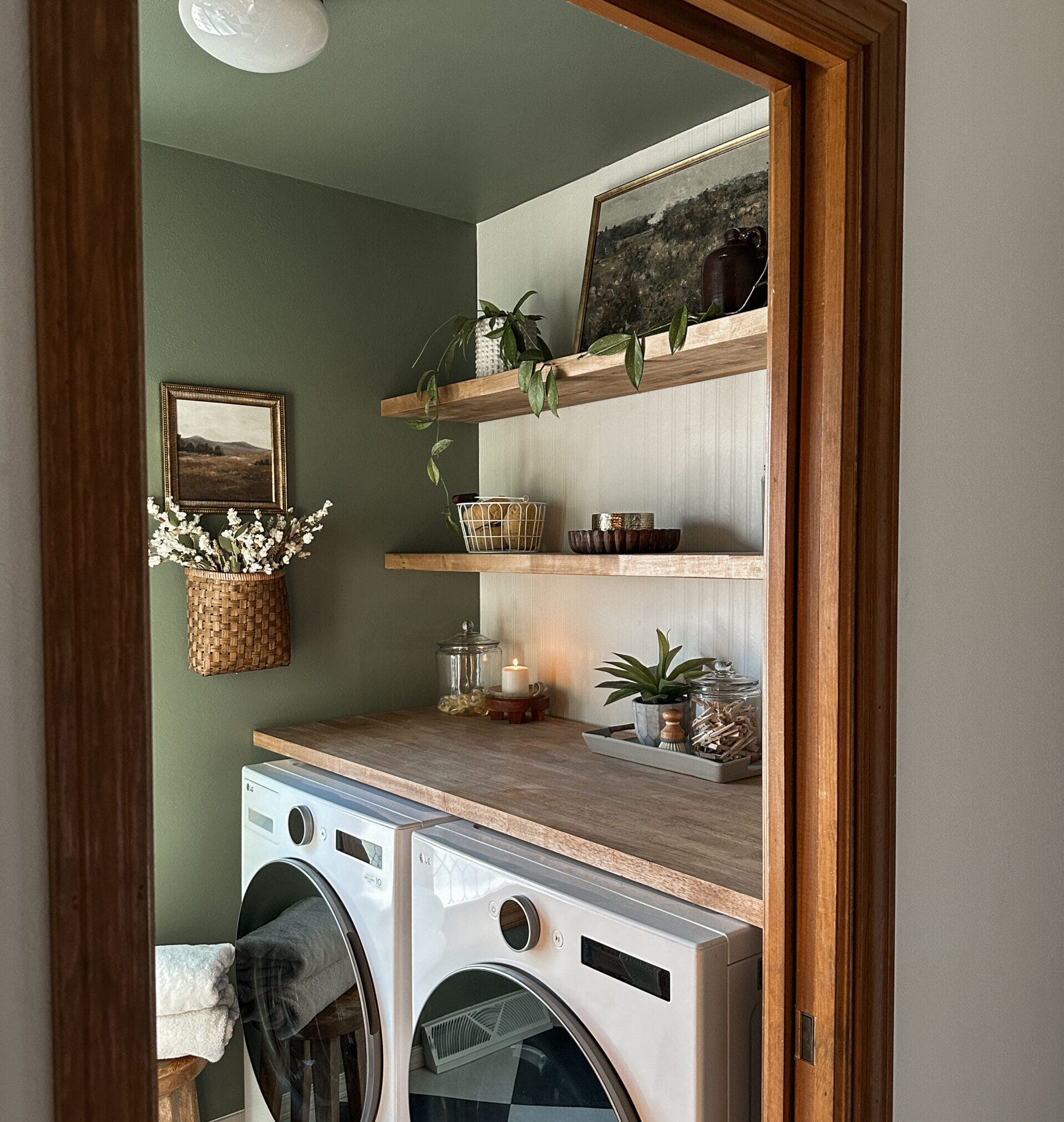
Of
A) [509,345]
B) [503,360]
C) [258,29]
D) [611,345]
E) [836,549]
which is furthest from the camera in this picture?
[503,360]

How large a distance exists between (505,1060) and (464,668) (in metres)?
1.14

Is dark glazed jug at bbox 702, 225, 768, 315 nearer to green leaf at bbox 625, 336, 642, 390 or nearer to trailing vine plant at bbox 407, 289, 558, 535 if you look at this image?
green leaf at bbox 625, 336, 642, 390

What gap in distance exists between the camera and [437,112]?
74.5 inches

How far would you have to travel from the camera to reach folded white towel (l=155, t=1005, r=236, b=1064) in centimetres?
182

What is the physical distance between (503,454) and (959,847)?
1.64 metres

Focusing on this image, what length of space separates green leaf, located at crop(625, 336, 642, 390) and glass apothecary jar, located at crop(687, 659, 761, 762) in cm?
58

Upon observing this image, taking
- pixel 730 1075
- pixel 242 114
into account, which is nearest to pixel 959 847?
pixel 730 1075

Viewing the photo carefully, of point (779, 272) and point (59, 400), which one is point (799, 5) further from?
point (59, 400)

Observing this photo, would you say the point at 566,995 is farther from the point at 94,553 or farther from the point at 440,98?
the point at 440,98

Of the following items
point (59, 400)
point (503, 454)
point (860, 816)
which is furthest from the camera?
point (503, 454)

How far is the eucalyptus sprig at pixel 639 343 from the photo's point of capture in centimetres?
162

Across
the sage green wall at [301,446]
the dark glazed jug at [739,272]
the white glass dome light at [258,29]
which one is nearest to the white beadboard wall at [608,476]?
the sage green wall at [301,446]

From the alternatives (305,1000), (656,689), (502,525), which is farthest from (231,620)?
(656,689)

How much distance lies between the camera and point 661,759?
1.80 m
